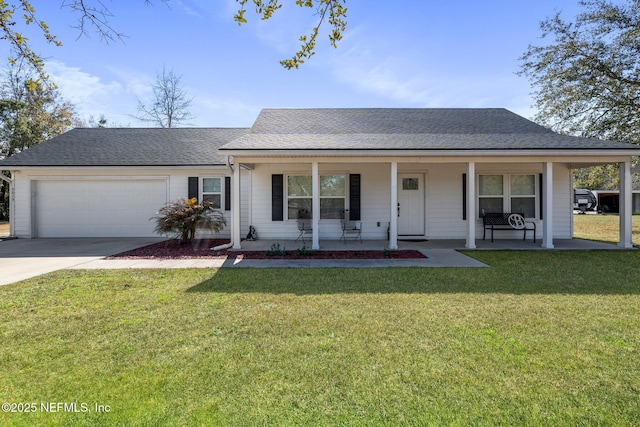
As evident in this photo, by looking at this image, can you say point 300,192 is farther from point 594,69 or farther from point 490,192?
point 594,69

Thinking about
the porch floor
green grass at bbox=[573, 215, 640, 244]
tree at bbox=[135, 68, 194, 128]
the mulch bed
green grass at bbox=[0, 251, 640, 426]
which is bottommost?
green grass at bbox=[0, 251, 640, 426]

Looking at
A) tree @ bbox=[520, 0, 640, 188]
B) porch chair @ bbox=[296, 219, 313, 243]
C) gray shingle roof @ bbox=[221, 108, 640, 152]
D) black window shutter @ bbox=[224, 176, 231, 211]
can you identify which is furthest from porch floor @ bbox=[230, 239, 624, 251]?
tree @ bbox=[520, 0, 640, 188]

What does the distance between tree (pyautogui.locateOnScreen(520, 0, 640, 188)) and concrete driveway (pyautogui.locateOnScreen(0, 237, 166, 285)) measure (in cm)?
1765

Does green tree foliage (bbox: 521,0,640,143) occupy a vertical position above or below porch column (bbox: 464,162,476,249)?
above

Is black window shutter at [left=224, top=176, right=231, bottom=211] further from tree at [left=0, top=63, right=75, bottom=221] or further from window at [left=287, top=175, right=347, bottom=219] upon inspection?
tree at [left=0, top=63, right=75, bottom=221]

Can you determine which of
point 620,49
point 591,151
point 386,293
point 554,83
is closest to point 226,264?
point 386,293

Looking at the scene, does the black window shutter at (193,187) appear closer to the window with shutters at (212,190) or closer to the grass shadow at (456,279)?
the window with shutters at (212,190)

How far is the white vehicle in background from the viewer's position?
102ft

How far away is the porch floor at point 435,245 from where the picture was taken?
8827mm

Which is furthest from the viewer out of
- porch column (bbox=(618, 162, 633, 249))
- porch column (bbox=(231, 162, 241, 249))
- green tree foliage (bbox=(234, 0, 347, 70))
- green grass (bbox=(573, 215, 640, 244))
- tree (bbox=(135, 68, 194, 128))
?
tree (bbox=(135, 68, 194, 128))

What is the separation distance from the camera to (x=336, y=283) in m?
5.38

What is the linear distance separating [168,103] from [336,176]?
72.3 feet

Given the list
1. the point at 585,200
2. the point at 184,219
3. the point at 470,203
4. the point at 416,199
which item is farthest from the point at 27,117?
the point at 585,200

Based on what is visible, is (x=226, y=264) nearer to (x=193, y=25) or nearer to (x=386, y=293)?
(x=386, y=293)
